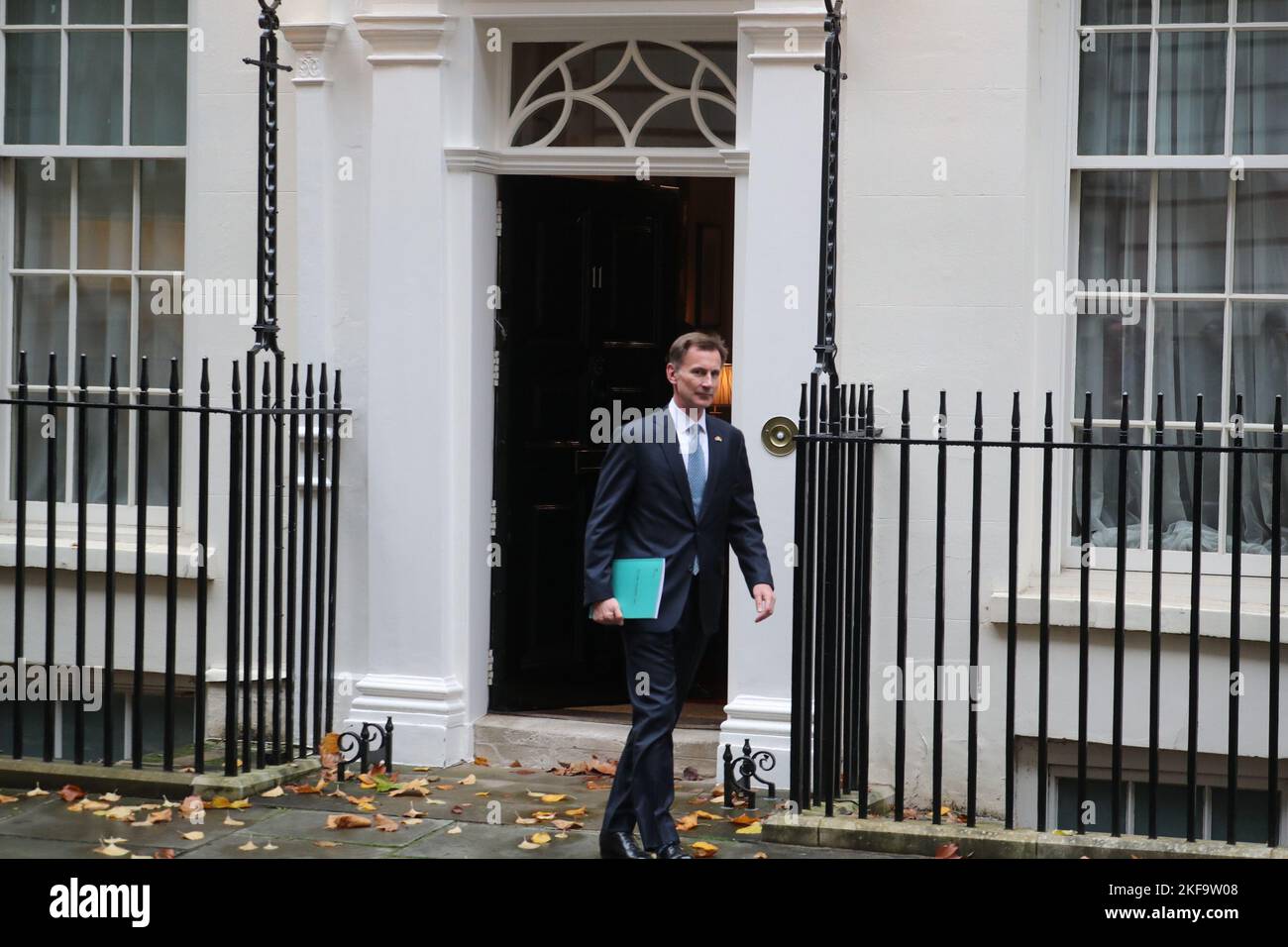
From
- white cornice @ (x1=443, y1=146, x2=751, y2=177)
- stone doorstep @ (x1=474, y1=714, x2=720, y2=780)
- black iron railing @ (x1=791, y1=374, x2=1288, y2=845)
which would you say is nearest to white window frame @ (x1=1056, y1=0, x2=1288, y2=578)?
black iron railing @ (x1=791, y1=374, x2=1288, y2=845)

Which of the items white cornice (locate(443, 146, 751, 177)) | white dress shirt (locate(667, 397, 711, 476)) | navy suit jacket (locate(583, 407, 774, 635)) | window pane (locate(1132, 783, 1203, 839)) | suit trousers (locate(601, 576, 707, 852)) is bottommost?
window pane (locate(1132, 783, 1203, 839))

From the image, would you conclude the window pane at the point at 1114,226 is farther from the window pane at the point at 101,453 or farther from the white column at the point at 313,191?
the window pane at the point at 101,453

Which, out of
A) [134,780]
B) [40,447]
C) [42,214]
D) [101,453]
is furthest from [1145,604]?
[42,214]

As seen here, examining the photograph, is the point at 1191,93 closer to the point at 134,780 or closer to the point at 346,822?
the point at 346,822

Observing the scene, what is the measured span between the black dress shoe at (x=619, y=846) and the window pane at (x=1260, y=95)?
3.95 meters

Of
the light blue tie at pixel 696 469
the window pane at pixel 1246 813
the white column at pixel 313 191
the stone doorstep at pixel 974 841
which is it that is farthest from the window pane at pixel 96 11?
the window pane at pixel 1246 813

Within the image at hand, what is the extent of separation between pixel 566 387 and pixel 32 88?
10.2ft

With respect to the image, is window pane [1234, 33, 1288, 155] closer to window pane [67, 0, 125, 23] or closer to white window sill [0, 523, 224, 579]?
white window sill [0, 523, 224, 579]

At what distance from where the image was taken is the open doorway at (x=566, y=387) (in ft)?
27.3

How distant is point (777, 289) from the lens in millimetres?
7480

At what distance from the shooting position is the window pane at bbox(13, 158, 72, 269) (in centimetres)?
873

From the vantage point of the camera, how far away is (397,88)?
7.86 meters

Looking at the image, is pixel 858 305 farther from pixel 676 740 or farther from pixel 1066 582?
pixel 676 740

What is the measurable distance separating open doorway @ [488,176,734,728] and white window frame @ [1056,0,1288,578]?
2191 millimetres
